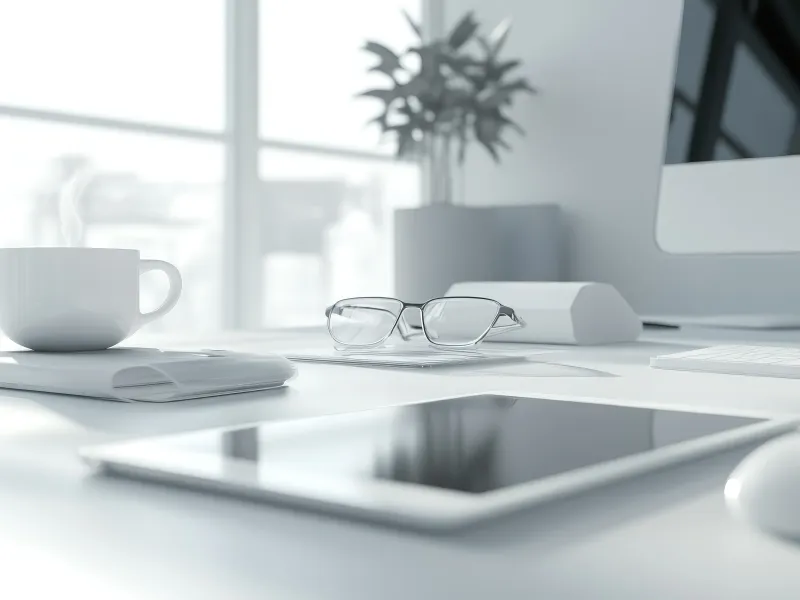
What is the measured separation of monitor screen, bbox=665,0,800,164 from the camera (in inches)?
53.1

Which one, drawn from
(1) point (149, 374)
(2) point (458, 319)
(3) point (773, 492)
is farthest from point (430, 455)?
(2) point (458, 319)

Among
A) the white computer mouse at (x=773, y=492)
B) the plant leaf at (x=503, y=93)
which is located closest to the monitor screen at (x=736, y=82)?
the plant leaf at (x=503, y=93)

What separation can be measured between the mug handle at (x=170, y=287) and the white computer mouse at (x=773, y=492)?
65 centimetres

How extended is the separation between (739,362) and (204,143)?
258cm

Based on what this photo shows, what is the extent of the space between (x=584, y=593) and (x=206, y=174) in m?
3.17

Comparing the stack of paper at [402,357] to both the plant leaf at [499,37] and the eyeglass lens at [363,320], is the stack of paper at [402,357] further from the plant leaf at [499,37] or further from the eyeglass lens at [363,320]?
the plant leaf at [499,37]

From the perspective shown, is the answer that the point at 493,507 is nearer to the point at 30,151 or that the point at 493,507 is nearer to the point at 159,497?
the point at 159,497

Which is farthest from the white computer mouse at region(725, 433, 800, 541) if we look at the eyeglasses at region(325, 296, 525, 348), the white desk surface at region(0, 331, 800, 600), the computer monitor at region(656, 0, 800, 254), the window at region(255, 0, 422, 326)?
the window at region(255, 0, 422, 326)

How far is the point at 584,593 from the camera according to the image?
0.25 m

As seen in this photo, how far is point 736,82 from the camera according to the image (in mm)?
1413

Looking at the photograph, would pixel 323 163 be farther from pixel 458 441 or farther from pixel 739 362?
pixel 458 441

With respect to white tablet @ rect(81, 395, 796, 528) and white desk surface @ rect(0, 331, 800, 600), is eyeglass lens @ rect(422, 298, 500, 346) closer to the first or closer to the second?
white tablet @ rect(81, 395, 796, 528)

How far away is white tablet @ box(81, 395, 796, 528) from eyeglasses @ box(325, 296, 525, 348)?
54 cm

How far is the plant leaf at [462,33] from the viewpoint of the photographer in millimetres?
2598
